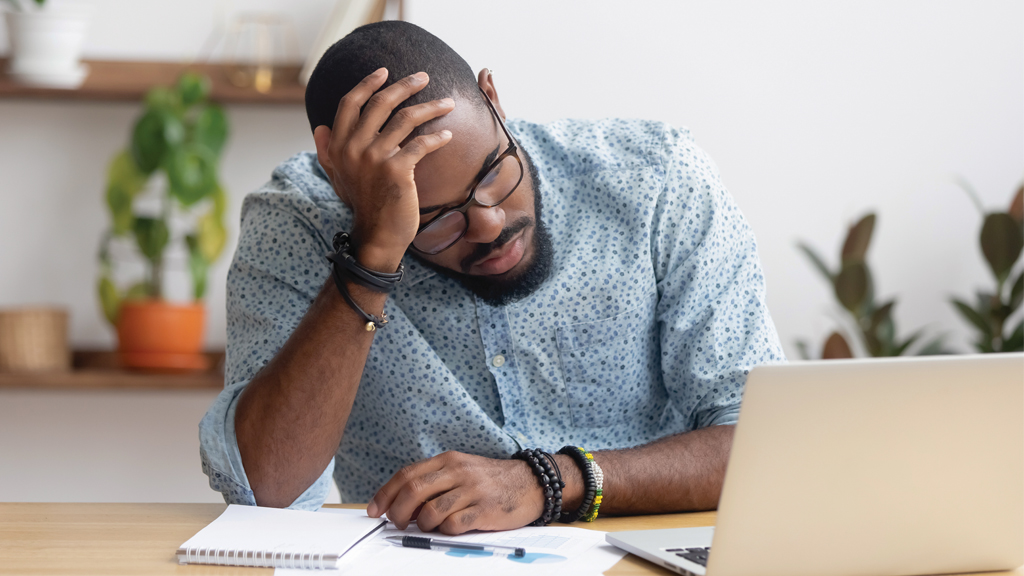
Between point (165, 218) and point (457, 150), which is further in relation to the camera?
point (165, 218)

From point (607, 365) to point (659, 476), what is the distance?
27 cm

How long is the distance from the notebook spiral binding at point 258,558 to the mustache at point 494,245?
1.61 ft

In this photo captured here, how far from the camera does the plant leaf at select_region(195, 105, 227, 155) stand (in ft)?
7.52

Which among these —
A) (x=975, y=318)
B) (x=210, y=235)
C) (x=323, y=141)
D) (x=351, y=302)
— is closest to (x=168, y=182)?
(x=210, y=235)

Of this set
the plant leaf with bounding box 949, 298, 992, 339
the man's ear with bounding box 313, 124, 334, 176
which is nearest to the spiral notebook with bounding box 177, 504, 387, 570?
the man's ear with bounding box 313, 124, 334, 176

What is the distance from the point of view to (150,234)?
2285mm

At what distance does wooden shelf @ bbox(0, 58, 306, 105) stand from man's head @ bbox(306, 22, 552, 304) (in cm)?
112

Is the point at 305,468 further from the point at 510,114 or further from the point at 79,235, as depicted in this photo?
the point at 79,235

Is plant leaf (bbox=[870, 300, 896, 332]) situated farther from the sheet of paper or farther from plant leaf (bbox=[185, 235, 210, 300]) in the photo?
plant leaf (bbox=[185, 235, 210, 300])

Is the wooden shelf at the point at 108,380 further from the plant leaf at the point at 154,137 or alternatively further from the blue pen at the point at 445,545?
the blue pen at the point at 445,545

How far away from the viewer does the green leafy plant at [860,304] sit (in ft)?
6.66

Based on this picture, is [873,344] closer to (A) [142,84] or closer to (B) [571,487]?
(B) [571,487]

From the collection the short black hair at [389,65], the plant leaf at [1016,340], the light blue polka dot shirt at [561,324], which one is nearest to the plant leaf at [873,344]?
the plant leaf at [1016,340]

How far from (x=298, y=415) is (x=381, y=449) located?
0.86ft
